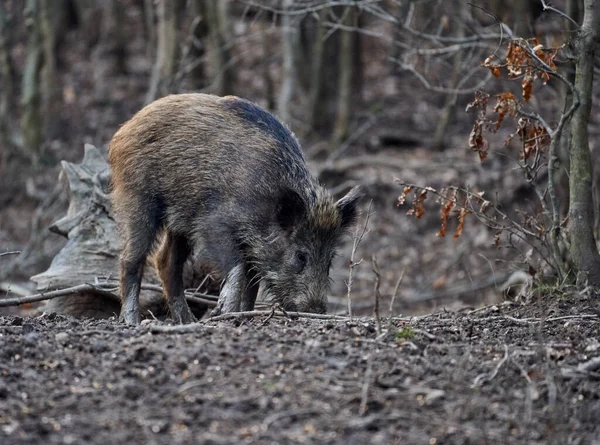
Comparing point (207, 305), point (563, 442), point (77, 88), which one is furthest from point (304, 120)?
point (563, 442)

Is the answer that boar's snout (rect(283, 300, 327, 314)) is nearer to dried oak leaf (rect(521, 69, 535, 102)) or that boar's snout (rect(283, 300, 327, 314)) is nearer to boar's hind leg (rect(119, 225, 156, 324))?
boar's hind leg (rect(119, 225, 156, 324))

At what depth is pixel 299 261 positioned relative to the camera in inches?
283

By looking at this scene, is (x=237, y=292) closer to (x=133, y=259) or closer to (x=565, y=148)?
(x=133, y=259)

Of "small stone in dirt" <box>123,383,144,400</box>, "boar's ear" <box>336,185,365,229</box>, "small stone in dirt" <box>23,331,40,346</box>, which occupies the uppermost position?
"boar's ear" <box>336,185,365,229</box>

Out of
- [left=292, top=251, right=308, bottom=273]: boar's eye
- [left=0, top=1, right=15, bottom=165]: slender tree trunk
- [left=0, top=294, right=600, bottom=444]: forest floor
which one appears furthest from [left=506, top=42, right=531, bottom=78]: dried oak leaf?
[left=0, top=1, right=15, bottom=165]: slender tree trunk

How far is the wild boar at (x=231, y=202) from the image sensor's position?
23.3 feet

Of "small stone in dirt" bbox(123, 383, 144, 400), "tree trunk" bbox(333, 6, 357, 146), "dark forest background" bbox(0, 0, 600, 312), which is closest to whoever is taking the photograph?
"small stone in dirt" bbox(123, 383, 144, 400)

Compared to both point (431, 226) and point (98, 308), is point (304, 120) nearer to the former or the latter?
point (431, 226)

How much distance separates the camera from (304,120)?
658 inches

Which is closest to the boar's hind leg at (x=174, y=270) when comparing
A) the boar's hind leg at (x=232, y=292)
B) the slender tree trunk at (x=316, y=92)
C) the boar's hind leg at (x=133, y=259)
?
the boar's hind leg at (x=133, y=259)

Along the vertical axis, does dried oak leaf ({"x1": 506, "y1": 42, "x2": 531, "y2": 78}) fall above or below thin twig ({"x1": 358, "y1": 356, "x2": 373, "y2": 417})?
above

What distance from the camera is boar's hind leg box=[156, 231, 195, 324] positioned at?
7504mm

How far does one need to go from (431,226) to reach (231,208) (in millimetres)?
7226

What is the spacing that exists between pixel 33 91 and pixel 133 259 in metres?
9.11
